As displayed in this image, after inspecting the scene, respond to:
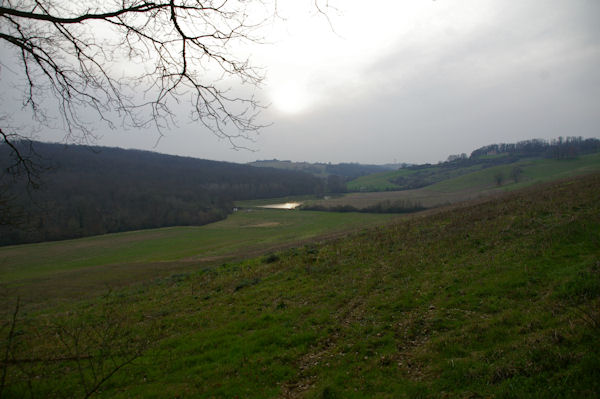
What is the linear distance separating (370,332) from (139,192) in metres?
111

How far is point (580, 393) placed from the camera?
351 centimetres

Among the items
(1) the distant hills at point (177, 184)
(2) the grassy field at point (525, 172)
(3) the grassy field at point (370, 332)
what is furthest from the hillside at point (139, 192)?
(2) the grassy field at point (525, 172)

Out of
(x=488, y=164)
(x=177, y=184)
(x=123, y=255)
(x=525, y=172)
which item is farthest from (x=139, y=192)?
(x=488, y=164)

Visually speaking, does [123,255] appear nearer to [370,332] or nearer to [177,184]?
[370,332]

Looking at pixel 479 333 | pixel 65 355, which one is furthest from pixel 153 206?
pixel 479 333

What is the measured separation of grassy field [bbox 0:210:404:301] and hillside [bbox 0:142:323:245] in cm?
549

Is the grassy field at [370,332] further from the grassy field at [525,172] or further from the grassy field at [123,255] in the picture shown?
the grassy field at [525,172]

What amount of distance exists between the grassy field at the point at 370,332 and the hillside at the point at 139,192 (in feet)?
103

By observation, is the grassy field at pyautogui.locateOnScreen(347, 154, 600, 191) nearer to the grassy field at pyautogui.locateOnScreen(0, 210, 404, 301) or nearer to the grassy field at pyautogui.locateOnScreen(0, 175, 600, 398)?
the grassy field at pyautogui.locateOnScreen(0, 210, 404, 301)

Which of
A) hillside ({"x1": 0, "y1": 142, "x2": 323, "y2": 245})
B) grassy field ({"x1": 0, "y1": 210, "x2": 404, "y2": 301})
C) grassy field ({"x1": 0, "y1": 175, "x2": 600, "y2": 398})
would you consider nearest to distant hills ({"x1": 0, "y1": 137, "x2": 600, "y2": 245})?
hillside ({"x1": 0, "y1": 142, "x2": 323, "y2": 245})

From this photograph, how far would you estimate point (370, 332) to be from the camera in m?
7.04

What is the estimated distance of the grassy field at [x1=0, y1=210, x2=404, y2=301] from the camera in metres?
28.3

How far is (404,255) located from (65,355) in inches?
494

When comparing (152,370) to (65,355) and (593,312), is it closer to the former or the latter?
(65,355)
